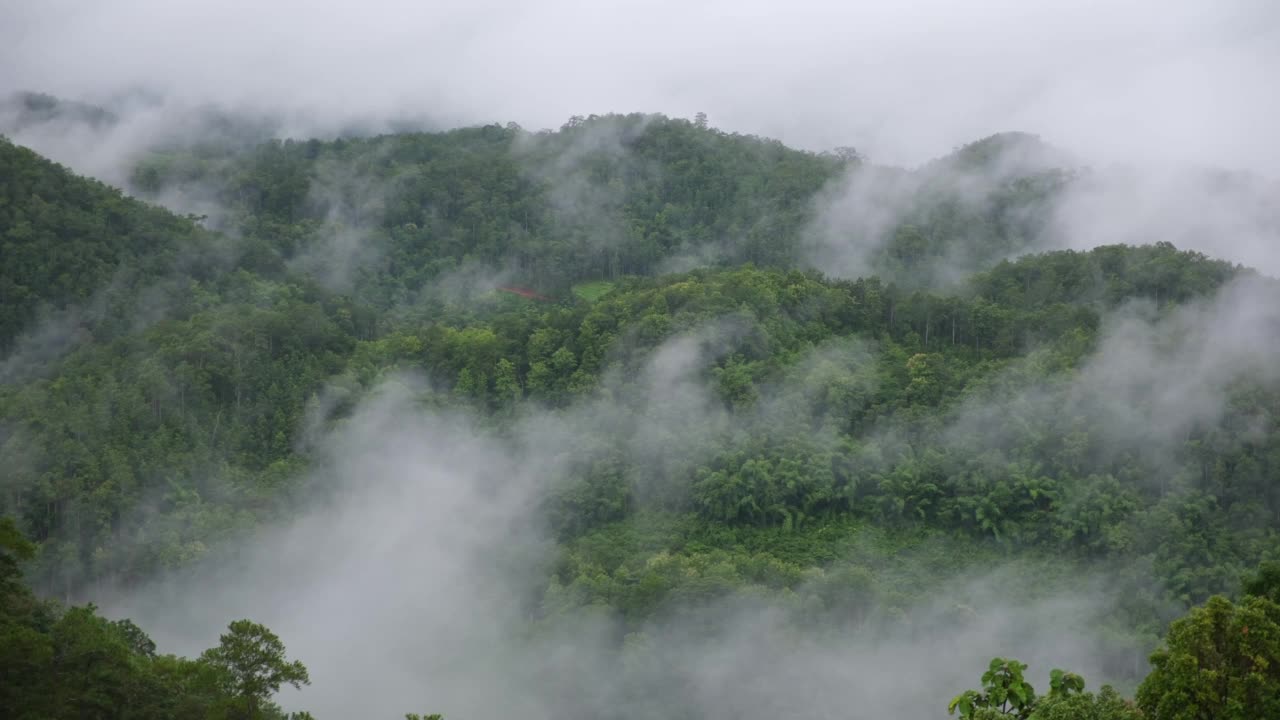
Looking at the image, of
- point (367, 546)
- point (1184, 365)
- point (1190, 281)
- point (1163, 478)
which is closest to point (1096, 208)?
point (1190, 281)

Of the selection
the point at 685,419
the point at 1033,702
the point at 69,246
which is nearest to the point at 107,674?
the point at 1033,702

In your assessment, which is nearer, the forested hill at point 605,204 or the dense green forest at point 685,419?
the dense green forest at point 685,419

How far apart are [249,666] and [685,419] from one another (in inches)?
884

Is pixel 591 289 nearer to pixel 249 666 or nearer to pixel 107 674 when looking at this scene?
pixel 249 666

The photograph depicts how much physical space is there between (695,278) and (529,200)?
2106cm

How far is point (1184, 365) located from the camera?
38.8 m

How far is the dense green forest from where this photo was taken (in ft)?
106

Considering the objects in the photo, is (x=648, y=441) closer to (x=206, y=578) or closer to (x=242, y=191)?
(x=206, y=578)

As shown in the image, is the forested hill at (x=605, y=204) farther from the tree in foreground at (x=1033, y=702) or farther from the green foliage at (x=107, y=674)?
the tree in foreground at (x=1033, y=702)

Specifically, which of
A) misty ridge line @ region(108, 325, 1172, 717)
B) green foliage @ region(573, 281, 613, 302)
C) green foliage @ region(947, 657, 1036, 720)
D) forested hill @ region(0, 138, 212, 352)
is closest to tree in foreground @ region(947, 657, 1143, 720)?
green foliage @ region(947, 657, 1036, 720)

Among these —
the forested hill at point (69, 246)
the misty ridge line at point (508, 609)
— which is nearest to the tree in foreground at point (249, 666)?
the misty ridge line at point (508, 609)

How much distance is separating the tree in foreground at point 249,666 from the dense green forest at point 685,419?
0.08 metres

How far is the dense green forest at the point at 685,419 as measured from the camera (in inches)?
1277

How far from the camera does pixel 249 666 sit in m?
20.4
